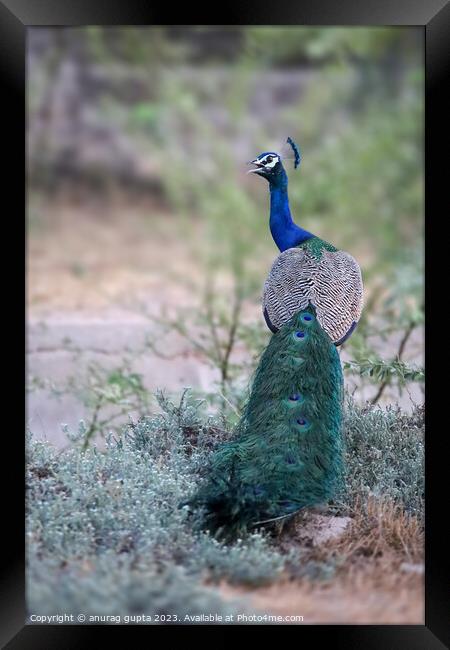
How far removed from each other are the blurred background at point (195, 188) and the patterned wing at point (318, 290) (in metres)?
1.03

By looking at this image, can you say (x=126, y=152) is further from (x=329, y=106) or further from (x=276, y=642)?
(x=276, y=642)

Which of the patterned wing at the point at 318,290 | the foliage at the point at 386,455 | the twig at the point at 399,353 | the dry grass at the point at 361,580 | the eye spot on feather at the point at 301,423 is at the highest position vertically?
the patterned wing at the point at 318,290

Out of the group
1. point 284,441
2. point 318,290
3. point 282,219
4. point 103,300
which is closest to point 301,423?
point 284,441

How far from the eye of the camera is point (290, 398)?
8.60 ft

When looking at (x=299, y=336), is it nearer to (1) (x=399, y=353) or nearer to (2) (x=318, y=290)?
(2) (x=318, y=290)

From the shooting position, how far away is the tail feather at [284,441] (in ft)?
7.82

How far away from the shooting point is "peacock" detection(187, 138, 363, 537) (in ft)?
7.85

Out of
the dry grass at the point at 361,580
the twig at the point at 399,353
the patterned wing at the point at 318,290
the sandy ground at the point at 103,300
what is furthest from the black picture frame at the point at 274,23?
the twig at the point at 399,353

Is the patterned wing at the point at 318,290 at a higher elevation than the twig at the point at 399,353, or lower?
higher

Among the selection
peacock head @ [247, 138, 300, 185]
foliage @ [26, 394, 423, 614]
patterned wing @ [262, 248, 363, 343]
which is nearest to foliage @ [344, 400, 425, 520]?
foliage @ [26, 394, 423, 614]

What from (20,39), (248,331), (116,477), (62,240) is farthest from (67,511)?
(62,240)

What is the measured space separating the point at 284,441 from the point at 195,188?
483cm

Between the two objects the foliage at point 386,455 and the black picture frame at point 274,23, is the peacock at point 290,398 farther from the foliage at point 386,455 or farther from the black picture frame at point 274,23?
the black picture frame at point 274,23

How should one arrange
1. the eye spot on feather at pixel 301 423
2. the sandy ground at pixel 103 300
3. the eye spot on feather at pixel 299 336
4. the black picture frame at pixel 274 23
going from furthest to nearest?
the sandy ground at pixel 103 300 < the eye spot on feather at pixel 299 336 < the eye spot on feather at pixel 301 423 < the black picture frame at pixel 274 23
